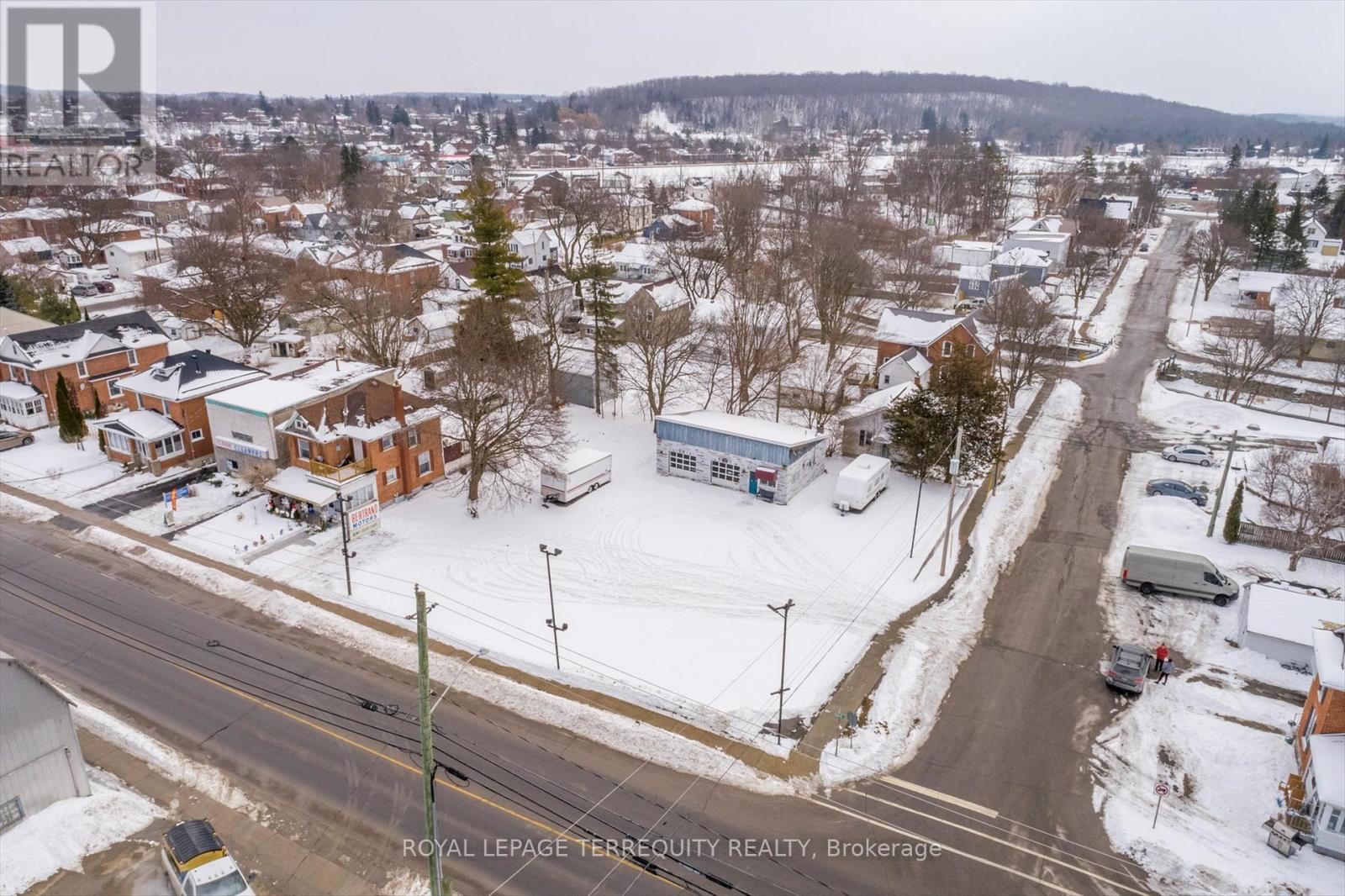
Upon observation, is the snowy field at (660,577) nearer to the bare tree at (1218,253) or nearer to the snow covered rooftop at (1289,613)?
the snow covered rooftop at (1289,613)

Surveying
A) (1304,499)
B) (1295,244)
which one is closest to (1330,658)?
(1304,499)

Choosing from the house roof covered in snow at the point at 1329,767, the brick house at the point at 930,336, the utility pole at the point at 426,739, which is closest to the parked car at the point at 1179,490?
the brick house at the point at 930,336

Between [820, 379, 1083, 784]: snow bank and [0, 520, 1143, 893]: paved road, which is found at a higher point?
[820, 379, 1083, 784]: snow bank

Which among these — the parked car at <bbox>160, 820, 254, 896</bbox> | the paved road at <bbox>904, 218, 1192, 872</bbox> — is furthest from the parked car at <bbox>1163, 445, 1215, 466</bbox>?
the parked car at <bbox>160, 820, 254, 896</bbox>

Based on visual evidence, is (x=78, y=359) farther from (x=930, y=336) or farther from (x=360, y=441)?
(x=930, y=336)

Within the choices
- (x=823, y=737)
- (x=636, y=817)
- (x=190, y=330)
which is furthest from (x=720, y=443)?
(x=190, y=330)

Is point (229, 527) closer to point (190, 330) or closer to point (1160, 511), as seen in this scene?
point (190, 330)

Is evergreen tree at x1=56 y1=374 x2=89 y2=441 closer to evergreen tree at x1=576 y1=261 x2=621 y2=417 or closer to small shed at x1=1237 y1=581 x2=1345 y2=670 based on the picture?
evergreen tree at x1=576 y1=261 x2=621 y2=417
